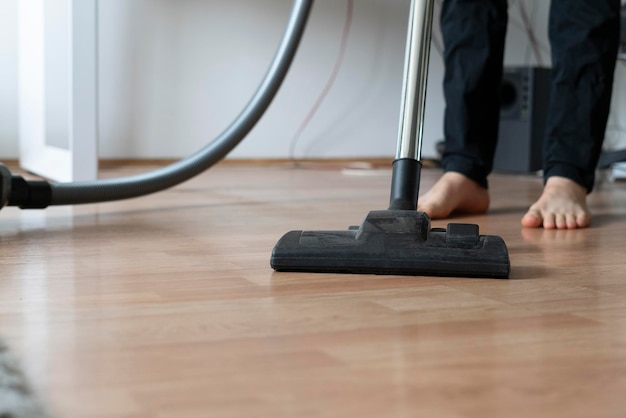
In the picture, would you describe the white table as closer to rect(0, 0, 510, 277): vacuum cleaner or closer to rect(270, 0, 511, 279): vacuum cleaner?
rect(0, 0, 510, 277): vacuum cleaner

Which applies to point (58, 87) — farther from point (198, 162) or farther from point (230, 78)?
point (198, 162)

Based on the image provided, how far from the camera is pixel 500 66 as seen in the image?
157cm

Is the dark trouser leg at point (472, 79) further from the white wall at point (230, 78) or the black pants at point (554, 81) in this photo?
the white wall at point (230, 78)

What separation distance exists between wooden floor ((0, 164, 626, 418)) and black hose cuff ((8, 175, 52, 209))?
1.8 inches

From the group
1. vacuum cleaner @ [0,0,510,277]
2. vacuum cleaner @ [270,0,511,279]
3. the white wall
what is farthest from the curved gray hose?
the white wall

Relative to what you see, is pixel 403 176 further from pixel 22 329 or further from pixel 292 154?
pixel 292 154

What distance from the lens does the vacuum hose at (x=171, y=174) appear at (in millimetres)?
1233

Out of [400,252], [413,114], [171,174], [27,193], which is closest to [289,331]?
[400,252]

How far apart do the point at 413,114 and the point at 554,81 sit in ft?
2.05

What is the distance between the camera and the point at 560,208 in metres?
1.46

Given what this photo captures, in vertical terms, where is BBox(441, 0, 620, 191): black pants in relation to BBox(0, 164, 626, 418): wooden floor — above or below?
above

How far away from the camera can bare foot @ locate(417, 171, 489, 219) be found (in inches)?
58.2

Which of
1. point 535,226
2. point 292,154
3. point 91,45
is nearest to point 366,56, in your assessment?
point 292,154

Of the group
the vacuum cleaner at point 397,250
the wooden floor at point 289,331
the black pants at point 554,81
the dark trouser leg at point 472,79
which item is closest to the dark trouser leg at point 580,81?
the black pants at point 554,81
